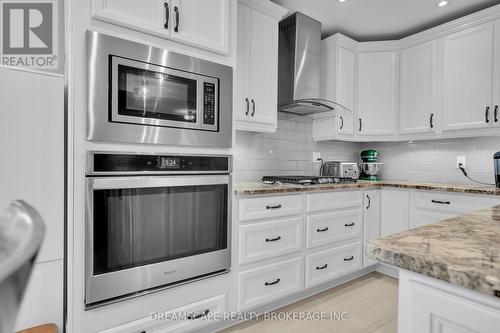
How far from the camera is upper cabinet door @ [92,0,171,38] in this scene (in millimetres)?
1316

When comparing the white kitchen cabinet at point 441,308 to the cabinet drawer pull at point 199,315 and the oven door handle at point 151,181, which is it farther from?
the cabinet drawer pull at point 199,315

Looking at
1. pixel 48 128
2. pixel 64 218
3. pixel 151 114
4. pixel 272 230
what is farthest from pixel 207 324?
pixel 48 128

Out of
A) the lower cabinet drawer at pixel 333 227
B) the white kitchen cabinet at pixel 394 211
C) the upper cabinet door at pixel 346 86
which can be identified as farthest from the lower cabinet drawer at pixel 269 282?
A: the upper cabinet door at pixel 346 86

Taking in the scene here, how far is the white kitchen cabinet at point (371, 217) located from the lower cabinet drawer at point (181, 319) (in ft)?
5.23

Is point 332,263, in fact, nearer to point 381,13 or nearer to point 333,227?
point 333,227

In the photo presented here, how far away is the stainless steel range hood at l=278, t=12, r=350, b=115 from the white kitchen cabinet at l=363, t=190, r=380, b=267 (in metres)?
0.93

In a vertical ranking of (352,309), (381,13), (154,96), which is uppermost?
(381,13)

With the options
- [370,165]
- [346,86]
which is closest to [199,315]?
[370,165]

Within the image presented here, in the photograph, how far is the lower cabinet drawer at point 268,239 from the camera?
72.4 inches

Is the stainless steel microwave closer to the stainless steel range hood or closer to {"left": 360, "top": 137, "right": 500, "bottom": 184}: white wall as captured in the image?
the stainless steel range hood

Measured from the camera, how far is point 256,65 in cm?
227

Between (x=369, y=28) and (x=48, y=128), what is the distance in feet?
10.0

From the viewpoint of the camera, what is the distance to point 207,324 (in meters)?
1.67

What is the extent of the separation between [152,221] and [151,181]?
0.21m
